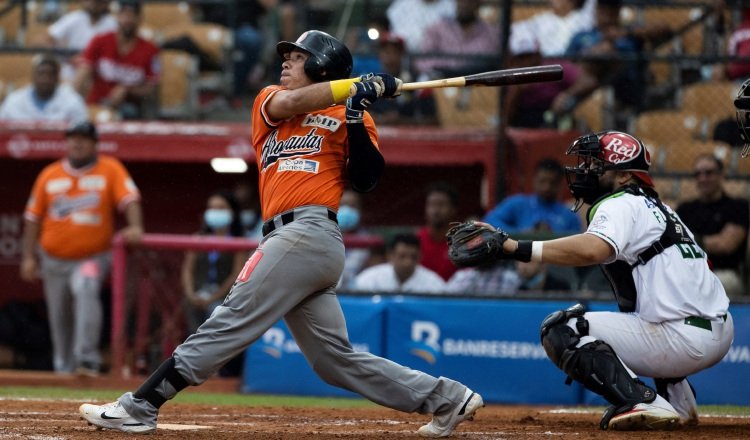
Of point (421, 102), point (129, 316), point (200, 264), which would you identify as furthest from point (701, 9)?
point (129, 316)

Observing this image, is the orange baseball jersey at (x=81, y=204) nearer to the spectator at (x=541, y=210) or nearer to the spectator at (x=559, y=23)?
the spectator at (x=541, y=210)

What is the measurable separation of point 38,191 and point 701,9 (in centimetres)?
628

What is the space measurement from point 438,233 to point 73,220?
10.1 ft

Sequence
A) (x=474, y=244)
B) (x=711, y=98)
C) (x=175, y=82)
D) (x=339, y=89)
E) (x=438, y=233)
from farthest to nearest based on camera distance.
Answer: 1. (x=175, y=82)
2. (x=711, y=98)
3. (x=438, y=233)
4. (x=474, y=244)
5. (x=339, y=89)

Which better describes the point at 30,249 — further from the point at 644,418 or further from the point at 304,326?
the point at 644,418

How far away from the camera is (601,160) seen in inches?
228

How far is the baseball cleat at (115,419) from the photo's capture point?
196 inches

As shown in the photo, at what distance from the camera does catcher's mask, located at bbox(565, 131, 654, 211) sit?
5.77 m

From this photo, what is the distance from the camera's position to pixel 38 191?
10.0 metres

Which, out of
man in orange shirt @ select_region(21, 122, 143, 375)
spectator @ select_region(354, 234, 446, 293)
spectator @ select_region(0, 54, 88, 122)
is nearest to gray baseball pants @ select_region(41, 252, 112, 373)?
man in orange shirt @ select_region(21, 122, 143, 375)

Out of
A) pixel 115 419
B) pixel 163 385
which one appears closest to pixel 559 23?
pixel 163 385

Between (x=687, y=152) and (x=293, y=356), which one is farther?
(x=687, y=152)

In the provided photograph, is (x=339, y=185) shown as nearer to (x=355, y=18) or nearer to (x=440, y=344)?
(x=440, y=344)

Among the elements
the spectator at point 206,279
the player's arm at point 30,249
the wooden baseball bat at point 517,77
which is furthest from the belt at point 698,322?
the player's arm at point 30,249
